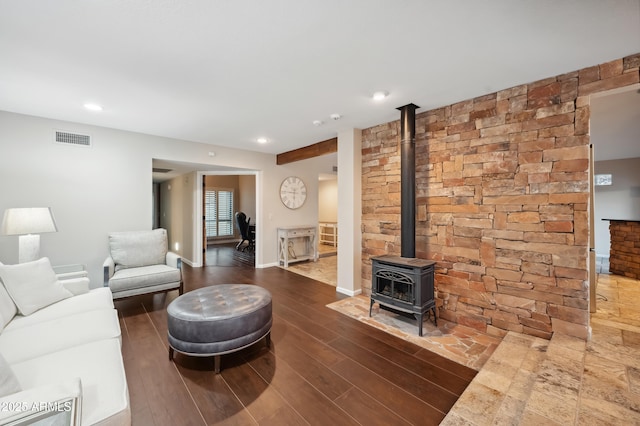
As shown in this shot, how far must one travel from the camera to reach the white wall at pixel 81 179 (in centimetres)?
336

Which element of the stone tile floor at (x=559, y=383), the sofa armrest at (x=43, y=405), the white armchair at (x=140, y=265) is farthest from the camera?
the white armchair at (x=140, y=265)

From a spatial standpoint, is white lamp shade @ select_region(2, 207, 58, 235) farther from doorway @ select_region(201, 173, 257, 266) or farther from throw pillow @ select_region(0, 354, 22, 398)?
doorway @ select_region(201, 173, 257, 266)

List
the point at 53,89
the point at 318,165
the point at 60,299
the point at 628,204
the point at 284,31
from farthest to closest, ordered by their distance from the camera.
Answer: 1. the point at 318,165
2. the point at 628,204
3. the point at 53,89
4. the point at 60,299
5. the point at 284,31

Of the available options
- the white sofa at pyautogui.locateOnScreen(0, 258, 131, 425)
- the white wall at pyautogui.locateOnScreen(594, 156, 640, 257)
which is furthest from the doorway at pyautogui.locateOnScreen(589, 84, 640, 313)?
the white sofa at pyautogui.locateOnScreen(0, 258, 131, 425)

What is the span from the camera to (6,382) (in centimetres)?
111

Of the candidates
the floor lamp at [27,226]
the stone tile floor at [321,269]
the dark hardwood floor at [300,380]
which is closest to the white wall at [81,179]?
the floor lamp at [27,226]

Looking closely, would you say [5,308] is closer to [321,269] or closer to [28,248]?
[28,248]

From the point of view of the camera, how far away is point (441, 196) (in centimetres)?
321

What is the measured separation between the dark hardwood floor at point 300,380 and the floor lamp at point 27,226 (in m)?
1.25

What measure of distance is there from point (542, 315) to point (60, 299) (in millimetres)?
4509

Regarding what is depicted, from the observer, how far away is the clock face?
6.16 metres

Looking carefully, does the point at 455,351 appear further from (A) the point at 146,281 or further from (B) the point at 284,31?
(A) the point at 146,281

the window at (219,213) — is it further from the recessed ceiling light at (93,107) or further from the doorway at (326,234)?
the recessed ceiling light at (93,107)

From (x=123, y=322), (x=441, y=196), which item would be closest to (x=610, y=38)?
(x=441, y=196)
